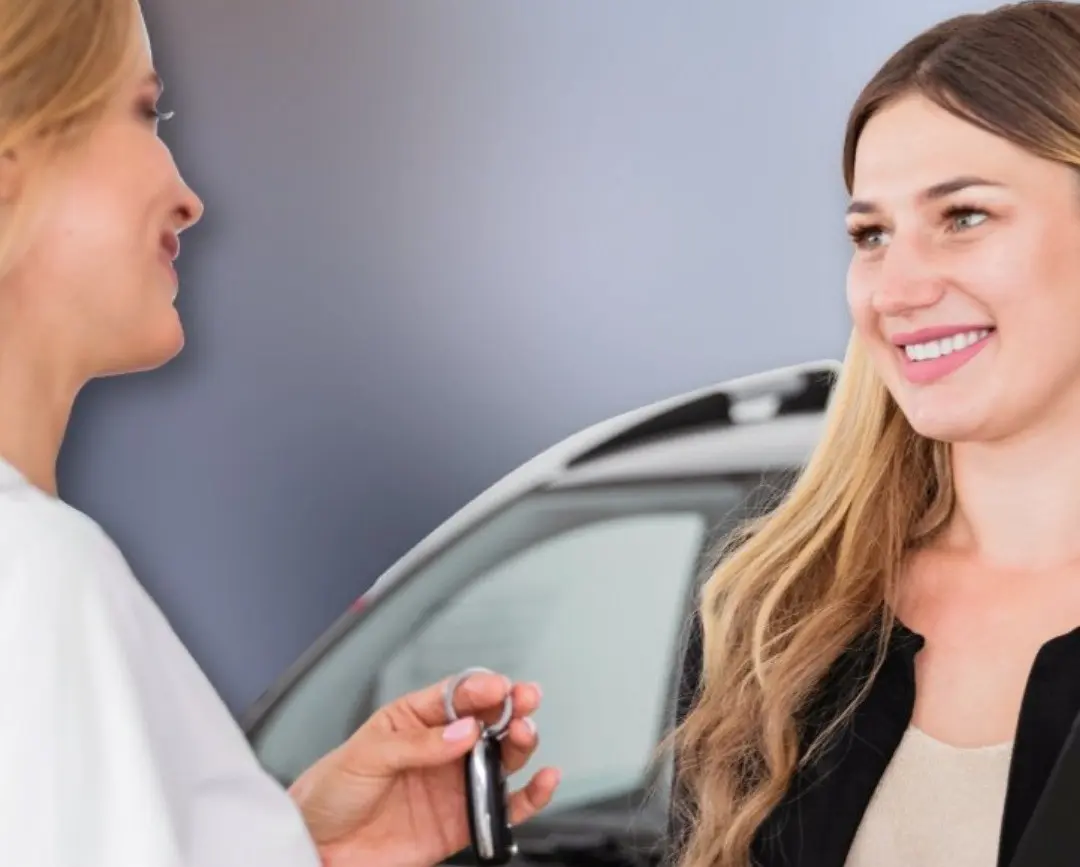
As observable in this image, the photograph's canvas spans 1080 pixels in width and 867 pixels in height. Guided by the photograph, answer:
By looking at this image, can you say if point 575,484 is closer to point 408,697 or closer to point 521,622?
point 521,622

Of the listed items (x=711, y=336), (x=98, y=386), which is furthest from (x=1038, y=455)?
(x=98, y=386)

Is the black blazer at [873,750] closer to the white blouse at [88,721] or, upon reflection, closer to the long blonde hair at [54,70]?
the white blouse at [88,721]

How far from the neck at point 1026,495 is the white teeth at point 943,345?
0.13 metres

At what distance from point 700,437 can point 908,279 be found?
0.58m

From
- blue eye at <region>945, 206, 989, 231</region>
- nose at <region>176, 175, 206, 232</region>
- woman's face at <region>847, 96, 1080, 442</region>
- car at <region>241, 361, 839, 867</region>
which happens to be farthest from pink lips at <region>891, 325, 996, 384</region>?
nose at <region>176, 175, 206, 232</region>

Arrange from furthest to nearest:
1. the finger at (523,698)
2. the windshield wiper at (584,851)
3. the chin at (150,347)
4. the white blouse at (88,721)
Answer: the windshield wiper at (584,851), the finger at (523,698), the chin at (150,347), the white blouse at (88,721)

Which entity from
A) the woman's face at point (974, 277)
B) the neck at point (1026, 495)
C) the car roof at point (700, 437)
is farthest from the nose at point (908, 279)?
the car roof at point (700, 437)

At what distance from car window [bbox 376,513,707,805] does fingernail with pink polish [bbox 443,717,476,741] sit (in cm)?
56

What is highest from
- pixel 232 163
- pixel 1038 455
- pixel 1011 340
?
pixel 232 163

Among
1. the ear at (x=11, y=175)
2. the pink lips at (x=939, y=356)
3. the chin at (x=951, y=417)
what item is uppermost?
the ear at (x=11, y=175)

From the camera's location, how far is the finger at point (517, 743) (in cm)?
165

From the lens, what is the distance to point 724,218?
2.16 m

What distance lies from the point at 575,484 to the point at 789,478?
12.8 inches

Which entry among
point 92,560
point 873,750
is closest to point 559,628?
point 873,750
